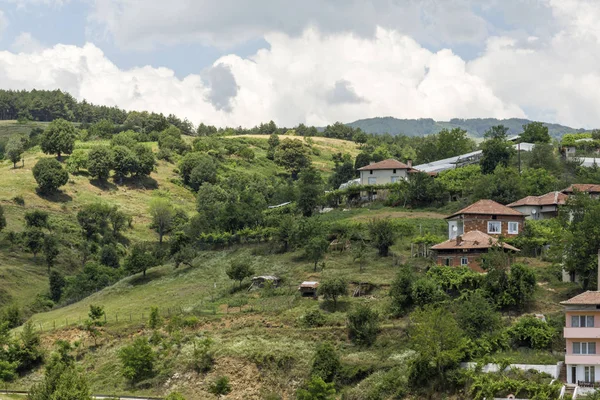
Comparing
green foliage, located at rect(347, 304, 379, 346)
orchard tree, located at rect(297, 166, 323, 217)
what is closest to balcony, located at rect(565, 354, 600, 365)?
green foliage, located at rect(347, 304, 379, 346)

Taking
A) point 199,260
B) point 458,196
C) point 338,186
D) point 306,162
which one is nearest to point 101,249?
point 199,260

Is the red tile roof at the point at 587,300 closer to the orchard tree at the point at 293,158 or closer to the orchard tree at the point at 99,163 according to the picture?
the orchard tree at the point at 99,163

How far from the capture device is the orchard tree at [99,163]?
132 metres

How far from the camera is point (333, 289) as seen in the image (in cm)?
7144

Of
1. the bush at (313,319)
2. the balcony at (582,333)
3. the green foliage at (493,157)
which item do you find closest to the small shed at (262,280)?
the bush at (313,319)

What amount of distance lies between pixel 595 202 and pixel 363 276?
65.6 feet

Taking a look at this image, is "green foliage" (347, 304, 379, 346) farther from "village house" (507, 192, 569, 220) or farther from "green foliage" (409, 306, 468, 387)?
"village house" (507, 192, 569, 220)

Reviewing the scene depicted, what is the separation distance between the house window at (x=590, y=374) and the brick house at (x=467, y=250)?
1820 cm

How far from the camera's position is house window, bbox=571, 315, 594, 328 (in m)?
56.6

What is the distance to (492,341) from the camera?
2343 inches

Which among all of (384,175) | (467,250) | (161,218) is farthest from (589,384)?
(161,218)

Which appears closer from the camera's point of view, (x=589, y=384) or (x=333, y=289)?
(x=589, y=384)

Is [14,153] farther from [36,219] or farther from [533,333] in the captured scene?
[533,333]

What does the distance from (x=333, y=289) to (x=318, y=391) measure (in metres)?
15.9
